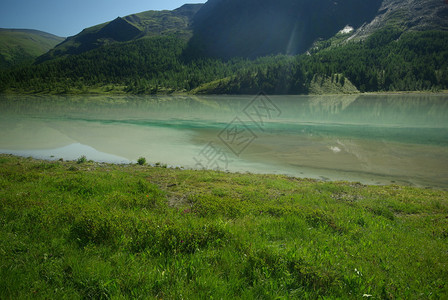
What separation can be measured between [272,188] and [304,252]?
8.47m

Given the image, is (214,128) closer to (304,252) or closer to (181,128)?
(181,128)

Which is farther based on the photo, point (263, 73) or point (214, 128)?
point (263, 73)

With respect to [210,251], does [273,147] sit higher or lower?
lower

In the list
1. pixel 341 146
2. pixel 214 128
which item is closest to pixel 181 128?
pixel 214 128

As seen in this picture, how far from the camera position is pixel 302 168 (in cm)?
2223

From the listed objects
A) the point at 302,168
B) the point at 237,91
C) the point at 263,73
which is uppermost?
the point at 263,73

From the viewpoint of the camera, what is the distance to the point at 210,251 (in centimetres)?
593

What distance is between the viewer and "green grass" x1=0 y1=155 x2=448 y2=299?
4812 mm

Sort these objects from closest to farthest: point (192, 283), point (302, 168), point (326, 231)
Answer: point (192, 283), point (326, 231), point (302, 168)

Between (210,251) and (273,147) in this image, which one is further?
(273,147)

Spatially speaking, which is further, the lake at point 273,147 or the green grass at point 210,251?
the lake at point 273,147

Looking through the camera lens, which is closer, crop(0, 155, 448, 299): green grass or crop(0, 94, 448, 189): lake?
crop(0, 155, 448, 299): green grass

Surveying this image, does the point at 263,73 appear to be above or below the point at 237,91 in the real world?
above

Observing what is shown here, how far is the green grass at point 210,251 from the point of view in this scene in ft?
15.8
